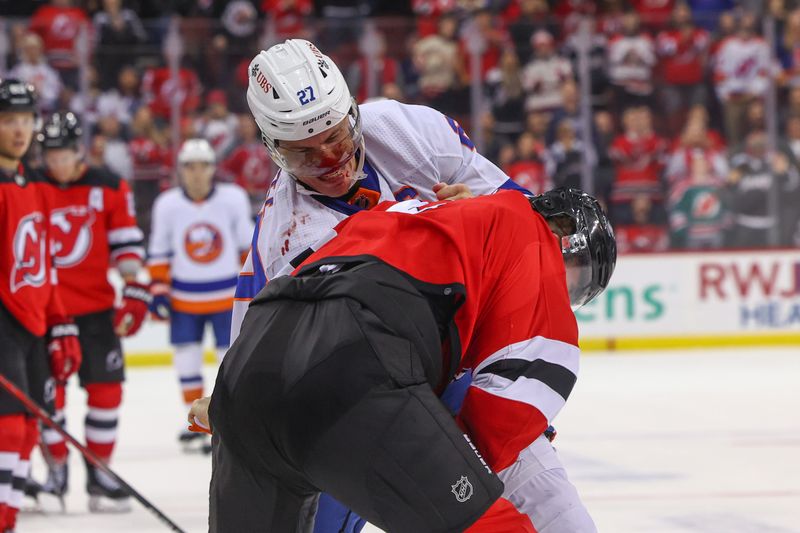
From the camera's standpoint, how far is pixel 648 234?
8.30m

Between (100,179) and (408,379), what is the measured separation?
340 cm

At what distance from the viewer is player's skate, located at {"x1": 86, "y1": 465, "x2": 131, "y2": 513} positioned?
447 centimetres

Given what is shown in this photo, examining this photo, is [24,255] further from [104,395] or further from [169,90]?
[169,90]

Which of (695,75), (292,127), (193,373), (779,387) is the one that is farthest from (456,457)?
(695,75)

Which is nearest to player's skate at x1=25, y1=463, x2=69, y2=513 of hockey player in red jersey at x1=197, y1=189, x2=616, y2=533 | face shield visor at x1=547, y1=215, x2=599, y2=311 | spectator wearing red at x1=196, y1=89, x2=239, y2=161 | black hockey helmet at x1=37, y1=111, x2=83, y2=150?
black hockey helmet at x1=37, y1=111, x2=83, y2=150

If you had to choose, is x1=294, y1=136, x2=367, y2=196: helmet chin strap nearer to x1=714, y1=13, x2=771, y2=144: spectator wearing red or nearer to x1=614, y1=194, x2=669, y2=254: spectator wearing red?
x1=614, y1=194, x2=669, y2=254: spectator wearing red

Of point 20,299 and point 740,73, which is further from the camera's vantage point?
point 740,73

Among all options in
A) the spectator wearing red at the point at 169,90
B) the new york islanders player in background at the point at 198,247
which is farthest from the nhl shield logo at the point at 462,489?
the spectator wearing red at the point at 169,90

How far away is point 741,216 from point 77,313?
16.0ft

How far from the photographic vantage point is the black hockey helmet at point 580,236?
1.93 m

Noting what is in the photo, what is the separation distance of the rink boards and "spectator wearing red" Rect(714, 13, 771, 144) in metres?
0.86

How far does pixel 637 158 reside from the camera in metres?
8.43

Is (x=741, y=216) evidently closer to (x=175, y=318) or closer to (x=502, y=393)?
(x=175, y=318)

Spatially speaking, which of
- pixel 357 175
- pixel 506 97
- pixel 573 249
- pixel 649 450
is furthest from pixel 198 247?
pixel 573 249
